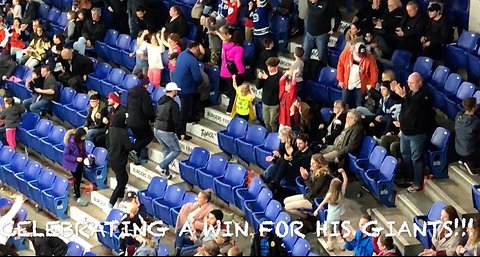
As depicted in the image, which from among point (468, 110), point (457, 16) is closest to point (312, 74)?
point (457, 16)

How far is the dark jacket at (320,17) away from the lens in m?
12.9

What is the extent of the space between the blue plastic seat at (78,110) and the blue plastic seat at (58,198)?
1708 millimetres

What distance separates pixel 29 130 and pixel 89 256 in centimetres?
471

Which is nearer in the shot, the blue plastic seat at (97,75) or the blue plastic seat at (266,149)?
the blue plastic seat at (266,149)

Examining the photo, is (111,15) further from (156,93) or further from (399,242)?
(399,242)

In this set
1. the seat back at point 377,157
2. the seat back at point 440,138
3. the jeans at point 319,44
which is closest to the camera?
the seat back at point 377,157

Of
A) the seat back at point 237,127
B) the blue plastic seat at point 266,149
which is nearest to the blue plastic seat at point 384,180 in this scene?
the blue plastic seat at point 266,149

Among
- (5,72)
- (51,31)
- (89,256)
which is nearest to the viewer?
(89,256)

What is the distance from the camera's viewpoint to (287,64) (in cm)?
1409

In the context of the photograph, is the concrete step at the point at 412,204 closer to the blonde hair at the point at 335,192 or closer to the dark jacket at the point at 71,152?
the blonde hair at the point at 335,192

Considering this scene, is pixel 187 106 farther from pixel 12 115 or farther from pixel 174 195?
pixel 12 115

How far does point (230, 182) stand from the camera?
37.7ft

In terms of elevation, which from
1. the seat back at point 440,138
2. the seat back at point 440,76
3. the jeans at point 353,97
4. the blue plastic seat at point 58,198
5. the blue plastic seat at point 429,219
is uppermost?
the seat back at point 440,76

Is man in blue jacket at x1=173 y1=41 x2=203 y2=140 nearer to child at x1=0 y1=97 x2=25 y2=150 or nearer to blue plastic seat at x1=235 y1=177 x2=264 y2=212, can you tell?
blue plastic seat at x1=235 y1=177 x2=264 y2=212
